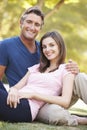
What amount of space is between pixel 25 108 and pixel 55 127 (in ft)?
1.03

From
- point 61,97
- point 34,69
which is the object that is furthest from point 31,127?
point 34,69

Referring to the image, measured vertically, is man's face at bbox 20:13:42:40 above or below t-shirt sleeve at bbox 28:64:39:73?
above

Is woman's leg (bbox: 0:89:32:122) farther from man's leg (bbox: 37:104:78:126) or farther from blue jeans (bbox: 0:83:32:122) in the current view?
man's leg (bbox: 37:104:78:126)

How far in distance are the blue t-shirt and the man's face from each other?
156mm

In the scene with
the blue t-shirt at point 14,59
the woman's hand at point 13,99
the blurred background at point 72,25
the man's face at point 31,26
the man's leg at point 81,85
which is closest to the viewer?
the woman's hand at point 13,99

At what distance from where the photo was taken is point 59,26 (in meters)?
18.9

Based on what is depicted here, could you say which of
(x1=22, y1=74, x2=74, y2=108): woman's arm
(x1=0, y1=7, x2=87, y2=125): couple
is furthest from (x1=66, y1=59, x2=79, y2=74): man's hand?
(x1=22, y1=74, x2=74, y2=108): woman's arm

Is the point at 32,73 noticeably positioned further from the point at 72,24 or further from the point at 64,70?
the point at 72,24

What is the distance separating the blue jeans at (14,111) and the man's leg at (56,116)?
0.49 feet

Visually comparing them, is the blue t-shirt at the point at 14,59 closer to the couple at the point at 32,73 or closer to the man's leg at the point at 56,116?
the couple at the point at 32,73

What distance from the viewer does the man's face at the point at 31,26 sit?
168 inches

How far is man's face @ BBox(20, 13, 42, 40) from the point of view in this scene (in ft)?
14.0

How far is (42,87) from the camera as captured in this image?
381 centimetres

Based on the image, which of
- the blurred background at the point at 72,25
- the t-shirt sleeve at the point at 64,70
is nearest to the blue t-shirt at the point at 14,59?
the t-shirt sleeve at the point at 64,70
